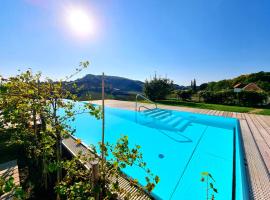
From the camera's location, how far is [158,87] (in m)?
19.0

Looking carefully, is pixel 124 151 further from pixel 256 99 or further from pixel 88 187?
pixel 256 99

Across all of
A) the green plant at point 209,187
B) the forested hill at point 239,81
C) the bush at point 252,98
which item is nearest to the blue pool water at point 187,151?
the green plant at point 209,187

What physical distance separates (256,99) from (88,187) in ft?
57.4

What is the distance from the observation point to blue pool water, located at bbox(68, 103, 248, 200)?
127 inches

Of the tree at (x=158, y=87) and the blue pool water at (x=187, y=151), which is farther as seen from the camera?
the tree at (x=158, y=87)

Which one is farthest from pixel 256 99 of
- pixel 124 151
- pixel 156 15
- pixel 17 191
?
pixel 17 191

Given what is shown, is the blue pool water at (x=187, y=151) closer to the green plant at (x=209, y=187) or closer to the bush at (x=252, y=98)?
the green plant at (x=209, y=187)

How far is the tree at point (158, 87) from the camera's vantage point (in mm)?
19022

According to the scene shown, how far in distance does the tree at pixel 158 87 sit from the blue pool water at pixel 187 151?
Result: 9160mm

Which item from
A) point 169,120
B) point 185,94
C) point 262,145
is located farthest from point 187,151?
point 185,94

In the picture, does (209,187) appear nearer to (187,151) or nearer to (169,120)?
(187,151)

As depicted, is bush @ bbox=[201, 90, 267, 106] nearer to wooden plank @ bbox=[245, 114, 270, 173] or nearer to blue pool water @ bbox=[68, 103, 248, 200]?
blue pool water @ bbox=[68, 103, 248, 200]

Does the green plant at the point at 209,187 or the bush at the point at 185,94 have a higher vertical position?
the bush at the point at 185,94

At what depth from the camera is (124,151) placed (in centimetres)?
Answer: 148
